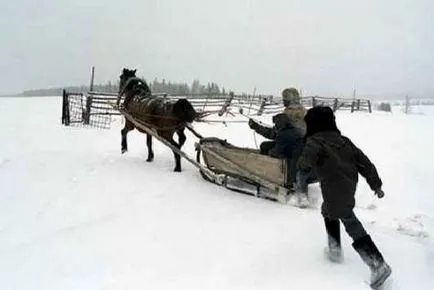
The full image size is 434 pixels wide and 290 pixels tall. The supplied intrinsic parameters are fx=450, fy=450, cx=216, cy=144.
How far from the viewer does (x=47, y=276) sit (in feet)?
14.0

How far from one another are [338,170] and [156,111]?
5.16m

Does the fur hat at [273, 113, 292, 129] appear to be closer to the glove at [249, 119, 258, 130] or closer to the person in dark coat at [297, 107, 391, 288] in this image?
the glove at [249, 119, 258, 130]

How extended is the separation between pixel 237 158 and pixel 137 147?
5099mm

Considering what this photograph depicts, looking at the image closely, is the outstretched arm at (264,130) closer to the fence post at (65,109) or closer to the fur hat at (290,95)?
the fur hat at (290,95)

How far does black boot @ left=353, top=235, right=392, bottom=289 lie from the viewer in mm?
4125

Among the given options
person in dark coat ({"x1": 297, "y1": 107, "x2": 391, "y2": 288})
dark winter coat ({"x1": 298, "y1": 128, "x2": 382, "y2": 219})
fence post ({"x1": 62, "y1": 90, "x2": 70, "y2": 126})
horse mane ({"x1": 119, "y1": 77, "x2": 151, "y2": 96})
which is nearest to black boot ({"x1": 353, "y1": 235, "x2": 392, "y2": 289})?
person in dark coat ({"x1": 297, "y1": 107, "x2": 391, "y2": 288})

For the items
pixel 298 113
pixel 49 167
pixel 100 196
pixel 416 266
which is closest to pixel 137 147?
Answer: pixel 49 167

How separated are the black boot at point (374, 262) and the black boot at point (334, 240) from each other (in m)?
0.34

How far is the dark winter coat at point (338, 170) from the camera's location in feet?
14.3

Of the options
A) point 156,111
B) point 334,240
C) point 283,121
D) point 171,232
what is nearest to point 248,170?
point 283,121

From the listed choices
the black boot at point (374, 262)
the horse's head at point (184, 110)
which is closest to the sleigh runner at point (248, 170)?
the horse's head at point (184, 110)

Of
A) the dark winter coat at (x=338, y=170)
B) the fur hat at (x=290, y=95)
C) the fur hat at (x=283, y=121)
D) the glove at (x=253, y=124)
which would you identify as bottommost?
the dark winter coat at (x=338, y=170)

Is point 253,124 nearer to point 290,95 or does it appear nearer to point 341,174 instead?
point 290,95

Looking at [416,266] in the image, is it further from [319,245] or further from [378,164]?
[378,164]
